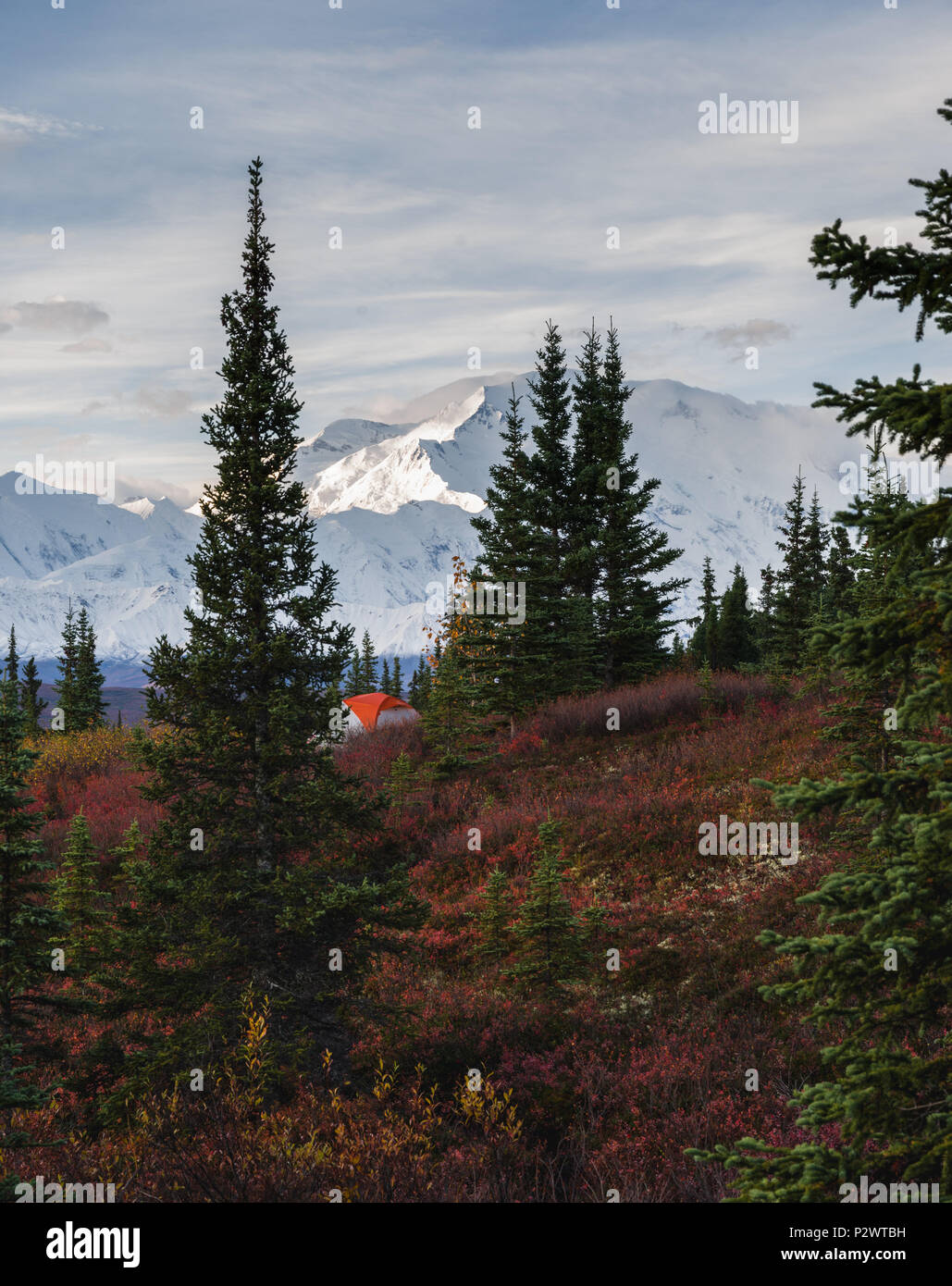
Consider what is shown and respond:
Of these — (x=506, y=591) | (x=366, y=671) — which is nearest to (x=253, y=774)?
(x=506, y=591)

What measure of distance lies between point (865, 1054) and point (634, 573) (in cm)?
2700

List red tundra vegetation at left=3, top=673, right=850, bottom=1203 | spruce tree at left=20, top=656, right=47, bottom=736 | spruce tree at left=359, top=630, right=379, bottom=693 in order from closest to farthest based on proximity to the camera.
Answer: red tundra vegetation at left=3, top=673, right=850, bottom=1203 → spruce tree at left=20, top=656, right=47, bottom=736 → spruce tree at left=359, top=630, right=379, bottom=693

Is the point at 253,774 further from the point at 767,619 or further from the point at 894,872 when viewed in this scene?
the point at 767,619

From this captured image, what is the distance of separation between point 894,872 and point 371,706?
40808 millimetres

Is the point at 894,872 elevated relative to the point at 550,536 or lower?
lower

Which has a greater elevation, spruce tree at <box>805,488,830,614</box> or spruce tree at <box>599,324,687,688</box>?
spruce tree at <box>805,488,830,614</box>

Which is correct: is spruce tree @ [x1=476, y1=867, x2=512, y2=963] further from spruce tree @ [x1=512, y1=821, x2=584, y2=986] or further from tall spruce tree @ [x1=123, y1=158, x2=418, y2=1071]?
tall spruce tree @ [x1=123, y1=158, x2=418, y2=1071]

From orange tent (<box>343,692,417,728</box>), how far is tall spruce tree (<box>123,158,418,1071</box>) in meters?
32.2

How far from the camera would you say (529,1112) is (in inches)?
332

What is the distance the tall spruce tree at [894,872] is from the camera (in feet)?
14.0

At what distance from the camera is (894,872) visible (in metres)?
4.20

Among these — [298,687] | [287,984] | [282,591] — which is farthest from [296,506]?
[287,984]

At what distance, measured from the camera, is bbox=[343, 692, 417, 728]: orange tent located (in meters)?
43.3

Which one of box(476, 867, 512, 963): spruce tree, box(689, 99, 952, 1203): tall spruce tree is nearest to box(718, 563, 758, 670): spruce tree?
box(476, 867, 512, 963): spruce tree
